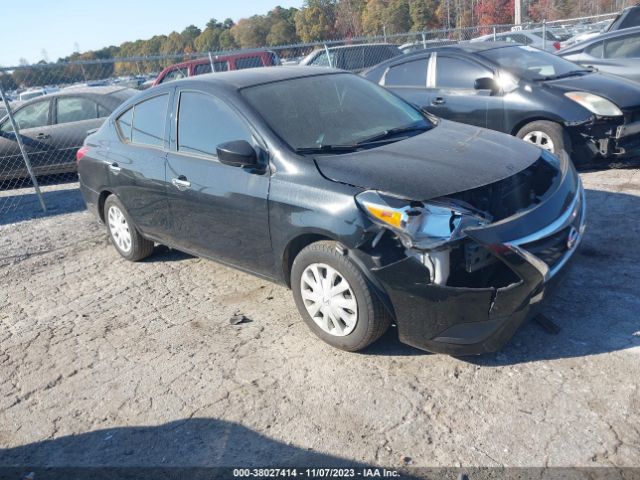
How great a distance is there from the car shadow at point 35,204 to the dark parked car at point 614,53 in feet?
27.5

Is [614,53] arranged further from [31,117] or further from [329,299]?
[31,117]

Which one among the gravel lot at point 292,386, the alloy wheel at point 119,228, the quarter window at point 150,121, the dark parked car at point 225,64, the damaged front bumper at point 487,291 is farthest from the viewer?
the dark parked car at point 225,64

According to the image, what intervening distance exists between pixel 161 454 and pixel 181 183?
2.23m

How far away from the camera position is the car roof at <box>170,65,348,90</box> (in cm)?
451

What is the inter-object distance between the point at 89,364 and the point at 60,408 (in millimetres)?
489

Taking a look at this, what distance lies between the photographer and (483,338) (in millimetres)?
3180

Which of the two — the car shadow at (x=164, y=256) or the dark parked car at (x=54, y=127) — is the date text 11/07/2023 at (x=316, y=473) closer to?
the car shadow at (x=164, y=256)

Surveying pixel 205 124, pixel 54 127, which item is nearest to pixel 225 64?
pixel 54 127

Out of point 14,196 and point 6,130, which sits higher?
point 6,130

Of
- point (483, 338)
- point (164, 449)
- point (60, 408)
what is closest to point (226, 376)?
point (164, 449)

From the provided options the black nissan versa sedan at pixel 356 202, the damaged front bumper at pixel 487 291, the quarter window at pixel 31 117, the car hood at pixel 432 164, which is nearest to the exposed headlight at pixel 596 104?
the black nissan versa sedan at pixel 356 202

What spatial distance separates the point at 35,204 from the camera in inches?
345

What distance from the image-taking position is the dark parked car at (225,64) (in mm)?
12922

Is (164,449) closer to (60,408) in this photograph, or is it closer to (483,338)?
(60,408)
